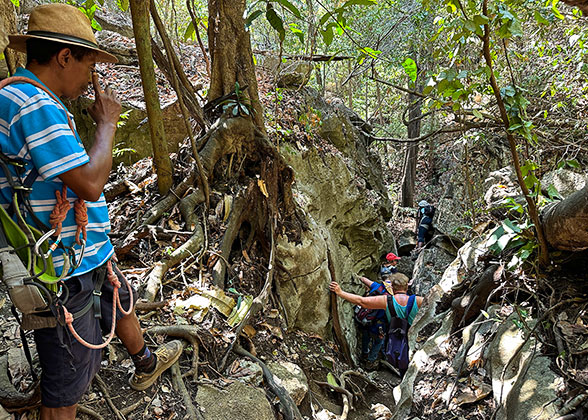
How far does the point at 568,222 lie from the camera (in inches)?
103

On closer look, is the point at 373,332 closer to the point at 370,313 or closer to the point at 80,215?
the point at 370,313

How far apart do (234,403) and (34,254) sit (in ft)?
6.56

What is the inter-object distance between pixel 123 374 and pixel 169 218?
6.51 ft

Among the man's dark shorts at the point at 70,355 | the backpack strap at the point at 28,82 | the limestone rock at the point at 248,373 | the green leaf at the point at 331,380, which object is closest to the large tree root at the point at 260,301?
the limestone rock at the point at 248,373

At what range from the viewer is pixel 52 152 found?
1538mm

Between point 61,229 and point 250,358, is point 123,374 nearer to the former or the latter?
point 250,358

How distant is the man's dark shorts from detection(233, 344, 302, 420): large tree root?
68.4 inches

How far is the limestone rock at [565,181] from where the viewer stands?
4.03 m

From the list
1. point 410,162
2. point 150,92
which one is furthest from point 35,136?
point 410,162

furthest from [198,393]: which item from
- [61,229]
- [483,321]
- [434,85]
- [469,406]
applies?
[434,85]

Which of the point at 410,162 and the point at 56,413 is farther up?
the point at 56,413

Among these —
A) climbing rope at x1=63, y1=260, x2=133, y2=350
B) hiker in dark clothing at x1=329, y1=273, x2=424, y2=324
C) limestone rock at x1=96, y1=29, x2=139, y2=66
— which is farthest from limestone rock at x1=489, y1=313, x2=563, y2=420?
limestone rock at x1=96, y1=29, x2=139, y2=66

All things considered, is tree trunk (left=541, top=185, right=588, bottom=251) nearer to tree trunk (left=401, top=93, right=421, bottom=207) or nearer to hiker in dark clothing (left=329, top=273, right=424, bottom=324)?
hiker in dark clothing (left=329, top=273, right=424, bottom=324)

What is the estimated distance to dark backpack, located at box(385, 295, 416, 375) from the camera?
5.32 meters
